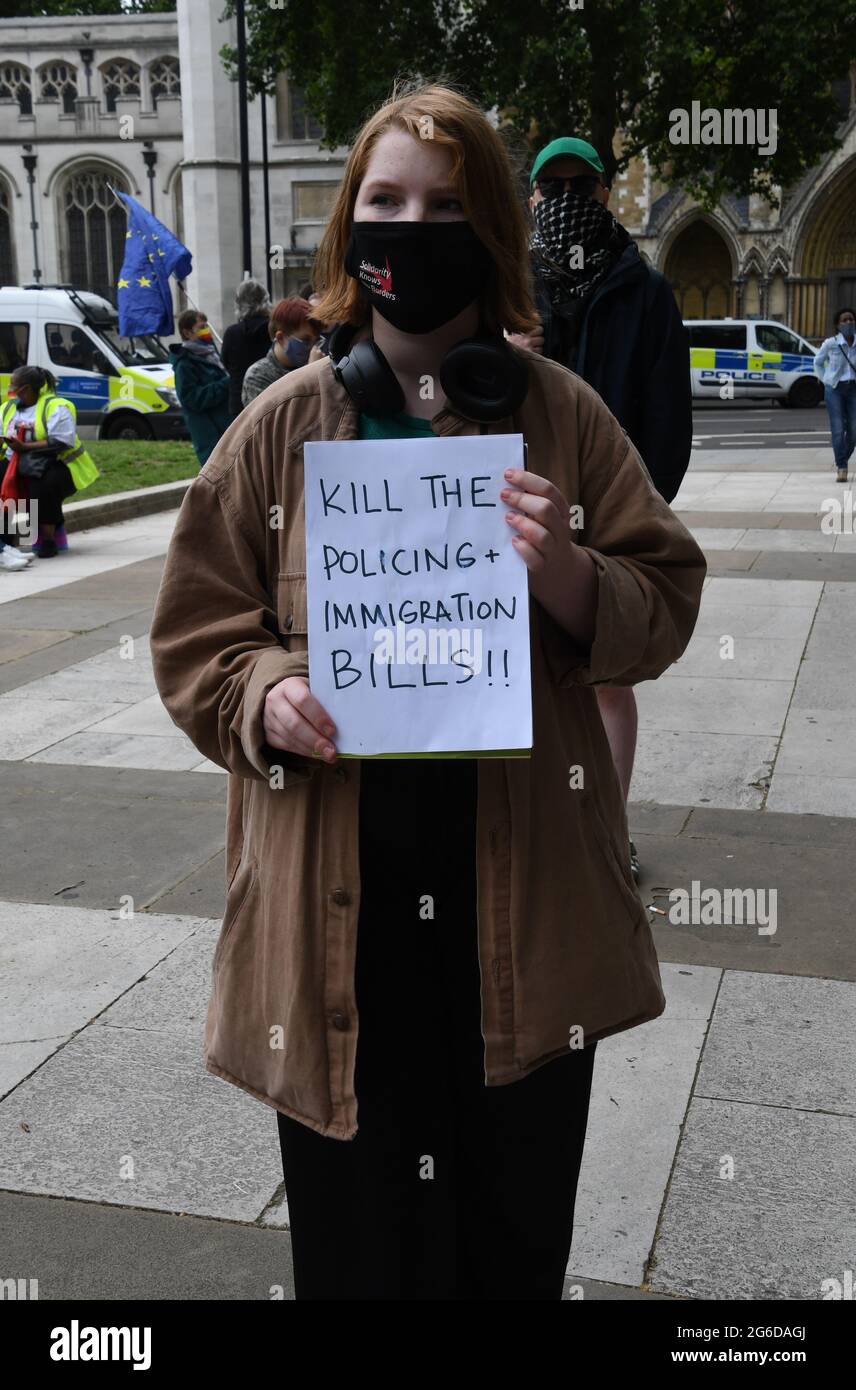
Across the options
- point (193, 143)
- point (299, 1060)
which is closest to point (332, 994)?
point (299, 1060)

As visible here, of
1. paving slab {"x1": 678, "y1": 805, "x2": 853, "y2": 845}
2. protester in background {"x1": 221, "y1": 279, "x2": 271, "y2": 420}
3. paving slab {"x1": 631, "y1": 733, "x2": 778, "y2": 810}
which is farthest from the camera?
protester in background {"x1": 221, "y1": 279, "x2": 271, "y2": 420}

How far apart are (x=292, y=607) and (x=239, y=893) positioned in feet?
1.35

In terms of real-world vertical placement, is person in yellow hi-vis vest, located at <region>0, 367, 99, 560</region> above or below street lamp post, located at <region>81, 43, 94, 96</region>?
below

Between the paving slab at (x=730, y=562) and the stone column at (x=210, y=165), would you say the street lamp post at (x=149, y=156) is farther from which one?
the paving slab at (x=730, y=562)

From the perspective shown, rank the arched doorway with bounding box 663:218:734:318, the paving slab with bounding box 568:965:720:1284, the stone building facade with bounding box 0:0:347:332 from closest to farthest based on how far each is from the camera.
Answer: the paving slab with bounding box 568:965:720:1284 < the arched doorway with bounding box 663:218:734:318 < the stone building facade with bounding box 0:0:347:332

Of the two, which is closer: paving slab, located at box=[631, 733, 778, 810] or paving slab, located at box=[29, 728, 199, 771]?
paving slab, located at box=[631, 733, 778, 810]

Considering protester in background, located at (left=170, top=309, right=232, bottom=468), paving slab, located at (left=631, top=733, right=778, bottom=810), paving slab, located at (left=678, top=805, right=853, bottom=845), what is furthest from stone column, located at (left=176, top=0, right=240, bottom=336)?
paving slab, located at (left=678, top=805, right=853, bottom=845)

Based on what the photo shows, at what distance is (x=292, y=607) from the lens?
1.93 meters

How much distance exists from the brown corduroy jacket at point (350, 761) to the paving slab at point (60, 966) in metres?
1.91

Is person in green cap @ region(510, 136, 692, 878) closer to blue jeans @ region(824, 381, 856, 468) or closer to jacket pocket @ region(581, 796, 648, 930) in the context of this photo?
jacket pocket @ region(581, 796, 648, 930)

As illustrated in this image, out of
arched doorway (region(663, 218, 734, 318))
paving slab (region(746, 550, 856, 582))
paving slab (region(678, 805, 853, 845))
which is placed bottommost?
paving slab (region(678, 805, 853, 845))

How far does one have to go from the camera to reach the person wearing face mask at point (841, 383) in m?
15.6

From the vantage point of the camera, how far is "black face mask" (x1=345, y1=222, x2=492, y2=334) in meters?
1.87

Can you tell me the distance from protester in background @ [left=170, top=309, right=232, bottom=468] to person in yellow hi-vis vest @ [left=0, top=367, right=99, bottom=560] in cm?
100
